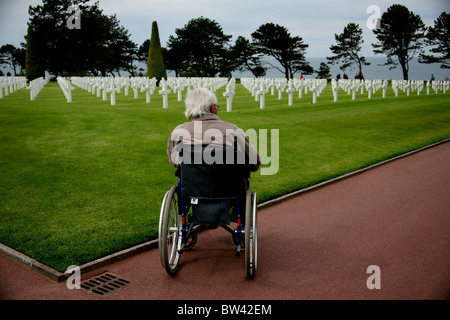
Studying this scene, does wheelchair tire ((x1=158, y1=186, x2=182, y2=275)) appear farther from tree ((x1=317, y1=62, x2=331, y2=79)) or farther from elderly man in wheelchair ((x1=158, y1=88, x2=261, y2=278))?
tree ((x1=317, y1=62, x2=331, y2=79))

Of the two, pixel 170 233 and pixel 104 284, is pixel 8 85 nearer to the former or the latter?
pixel 170 233

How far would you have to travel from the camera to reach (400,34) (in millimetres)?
63375

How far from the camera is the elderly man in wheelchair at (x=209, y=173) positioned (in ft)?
12.7

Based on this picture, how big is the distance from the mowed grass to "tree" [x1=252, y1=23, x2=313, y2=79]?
2160 inches

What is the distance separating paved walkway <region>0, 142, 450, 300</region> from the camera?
12.4 ft

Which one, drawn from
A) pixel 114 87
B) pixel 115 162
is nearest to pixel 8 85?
pixel 114 87

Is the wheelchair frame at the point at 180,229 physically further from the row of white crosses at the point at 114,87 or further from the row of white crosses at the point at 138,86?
the row of white crosses at the point at 114,87

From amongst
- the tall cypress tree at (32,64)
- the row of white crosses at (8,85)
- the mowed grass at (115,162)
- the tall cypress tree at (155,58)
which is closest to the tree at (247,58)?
the tall cypress tree at (32,64)

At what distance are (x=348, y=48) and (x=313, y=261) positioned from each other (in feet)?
231

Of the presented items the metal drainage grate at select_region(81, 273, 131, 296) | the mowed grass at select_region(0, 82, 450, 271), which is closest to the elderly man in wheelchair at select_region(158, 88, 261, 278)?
the metal drainage grate at select_region(81, 273, 131, 296)

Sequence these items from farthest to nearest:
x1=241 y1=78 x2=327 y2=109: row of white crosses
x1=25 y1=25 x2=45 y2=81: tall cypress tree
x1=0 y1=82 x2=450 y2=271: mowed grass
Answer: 1. x1=25 y1=25 x2=45 y2=81: tall cypress tree
2. x1=241 y1=78 x2=327 y2=109: row of white crosses
3. x1=0 y1=82 x2=450 y2=271: mowed grass

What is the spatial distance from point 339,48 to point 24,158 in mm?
67734

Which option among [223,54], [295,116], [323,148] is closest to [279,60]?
[223,54]
